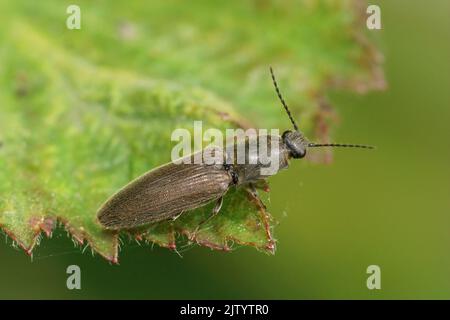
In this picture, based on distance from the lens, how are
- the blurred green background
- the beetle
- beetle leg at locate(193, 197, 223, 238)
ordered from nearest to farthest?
1. beetle leg at locate(193, 197, 223, 238)
2. the beetle
3. the blurred green background

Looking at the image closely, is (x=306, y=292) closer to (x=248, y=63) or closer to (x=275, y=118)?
(x=275, y=118)

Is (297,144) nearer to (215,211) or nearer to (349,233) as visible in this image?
(215,211)

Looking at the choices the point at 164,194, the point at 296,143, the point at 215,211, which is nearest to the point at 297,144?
the point at 296,143

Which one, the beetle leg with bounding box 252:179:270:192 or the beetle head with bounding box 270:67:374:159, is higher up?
the beetle head with bounding box 270:67:374:159

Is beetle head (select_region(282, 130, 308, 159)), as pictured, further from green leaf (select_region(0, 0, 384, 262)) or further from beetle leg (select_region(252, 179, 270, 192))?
beetle leg (select_region(252, 179, 270, 192))

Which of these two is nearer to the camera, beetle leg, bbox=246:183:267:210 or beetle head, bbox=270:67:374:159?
beetle leg, bbox=246:183:267:210

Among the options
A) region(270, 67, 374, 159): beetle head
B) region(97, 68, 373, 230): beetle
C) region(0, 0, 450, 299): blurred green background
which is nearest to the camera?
region(97, 68, 373, 230): beetle

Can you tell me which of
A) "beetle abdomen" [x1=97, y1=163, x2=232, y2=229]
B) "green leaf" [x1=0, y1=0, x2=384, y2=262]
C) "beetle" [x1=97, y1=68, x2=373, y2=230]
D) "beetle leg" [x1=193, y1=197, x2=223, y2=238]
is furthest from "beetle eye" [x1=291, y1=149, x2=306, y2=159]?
"beetle leg" [x1=193, y1=197, x2=223, y2=238]
